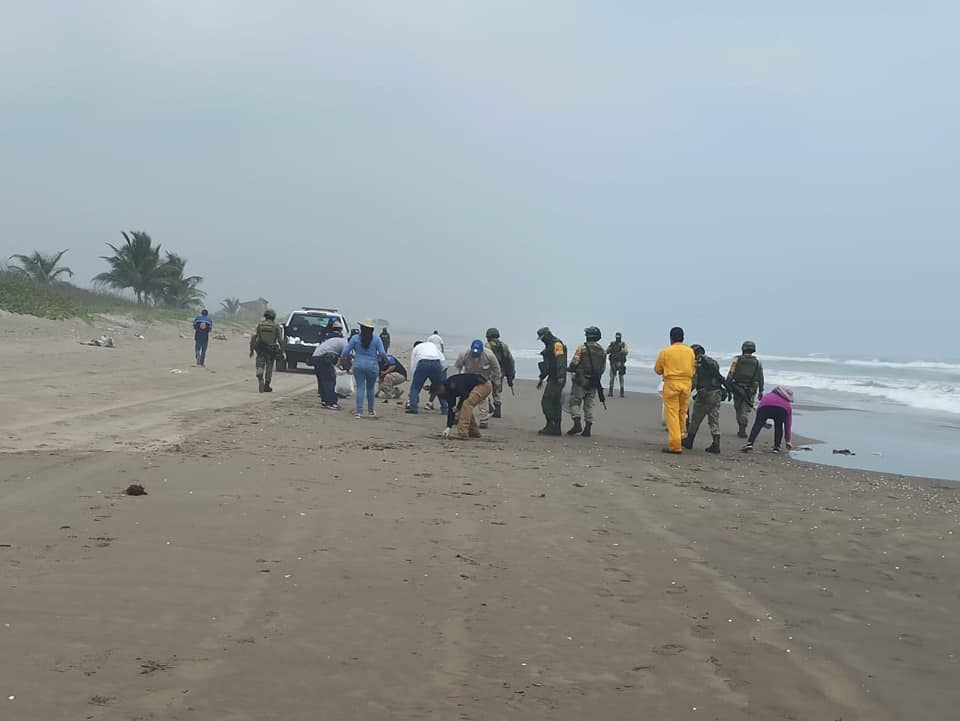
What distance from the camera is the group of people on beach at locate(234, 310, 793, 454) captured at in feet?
43.5

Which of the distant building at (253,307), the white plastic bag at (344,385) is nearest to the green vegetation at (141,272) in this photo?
the distant building at (253,307)

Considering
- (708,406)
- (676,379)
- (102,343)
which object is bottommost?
(102,343)

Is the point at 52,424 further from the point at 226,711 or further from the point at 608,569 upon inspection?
the point at 226,711

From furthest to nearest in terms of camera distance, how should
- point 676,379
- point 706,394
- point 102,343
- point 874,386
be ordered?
point 874,386, point 102,343, point 706,394, point 676,379

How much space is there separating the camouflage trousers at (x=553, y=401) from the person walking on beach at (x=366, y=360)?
2848 mm

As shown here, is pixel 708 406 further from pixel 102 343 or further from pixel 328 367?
pixel 102 343

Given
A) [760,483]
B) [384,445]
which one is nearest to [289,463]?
[384,445]

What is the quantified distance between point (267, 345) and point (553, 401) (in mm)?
6626

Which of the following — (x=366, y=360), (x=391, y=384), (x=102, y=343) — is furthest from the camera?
(x=102, y=343)

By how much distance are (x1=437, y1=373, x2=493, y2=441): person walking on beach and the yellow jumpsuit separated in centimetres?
256

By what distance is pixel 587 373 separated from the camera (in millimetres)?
14781

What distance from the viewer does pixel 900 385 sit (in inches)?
1689

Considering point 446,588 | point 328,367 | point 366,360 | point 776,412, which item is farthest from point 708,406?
point 446,588

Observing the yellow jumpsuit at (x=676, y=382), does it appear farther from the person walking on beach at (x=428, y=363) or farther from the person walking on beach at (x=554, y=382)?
the person walking on beach at (x=428, y=363)
